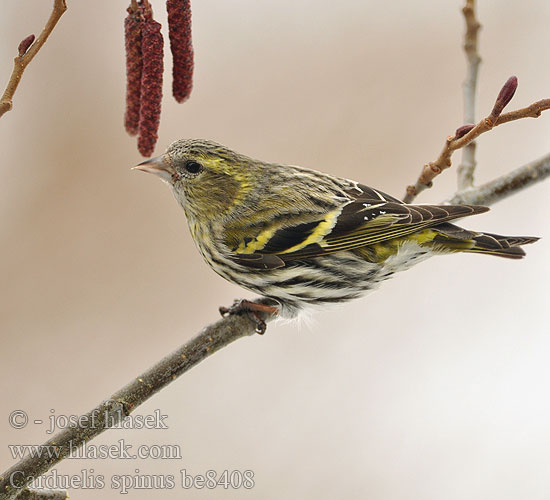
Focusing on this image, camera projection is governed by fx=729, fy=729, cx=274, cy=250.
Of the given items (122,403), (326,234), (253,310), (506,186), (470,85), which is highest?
(470,85)

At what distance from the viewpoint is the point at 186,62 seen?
151 centimetres

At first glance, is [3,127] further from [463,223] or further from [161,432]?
[463,223]

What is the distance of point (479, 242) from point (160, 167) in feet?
3.31

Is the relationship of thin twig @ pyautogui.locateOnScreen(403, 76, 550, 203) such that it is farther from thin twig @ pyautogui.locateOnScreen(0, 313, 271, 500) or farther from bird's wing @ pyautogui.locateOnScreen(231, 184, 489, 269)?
thin twig @ pyautogui.locateOnScreen(0, 313, 271, 500)

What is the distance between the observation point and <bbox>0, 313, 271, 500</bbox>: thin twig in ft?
4.83

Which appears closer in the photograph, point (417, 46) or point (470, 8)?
point (470, 8)

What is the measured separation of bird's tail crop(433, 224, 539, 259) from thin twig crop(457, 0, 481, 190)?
22 cm

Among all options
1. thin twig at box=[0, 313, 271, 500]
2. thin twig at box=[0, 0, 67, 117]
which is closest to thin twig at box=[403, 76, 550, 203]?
thin twig at box=[0, 313, 271, 500]

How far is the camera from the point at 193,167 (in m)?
2.25

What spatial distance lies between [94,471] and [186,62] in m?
1.87

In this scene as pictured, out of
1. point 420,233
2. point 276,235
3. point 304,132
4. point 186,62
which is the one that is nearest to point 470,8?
point 420,233

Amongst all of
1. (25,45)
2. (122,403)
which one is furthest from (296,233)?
(25,45)
